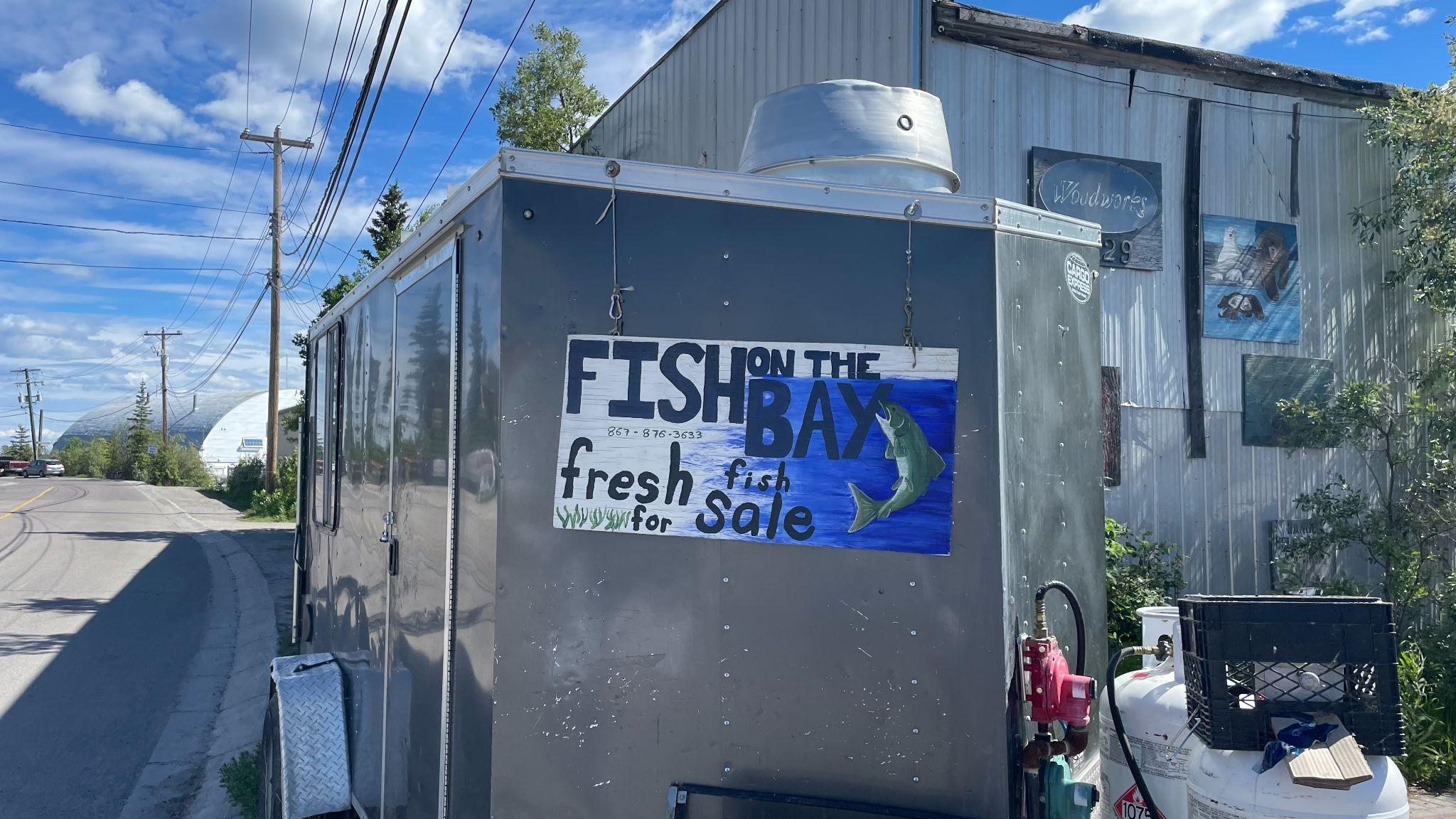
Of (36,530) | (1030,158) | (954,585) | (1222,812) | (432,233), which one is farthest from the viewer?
(36,530)

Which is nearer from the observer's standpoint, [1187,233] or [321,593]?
[321,593]

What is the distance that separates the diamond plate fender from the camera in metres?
3.92

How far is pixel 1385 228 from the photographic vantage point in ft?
30.3

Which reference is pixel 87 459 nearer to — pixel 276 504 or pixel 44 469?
pixel 44 469

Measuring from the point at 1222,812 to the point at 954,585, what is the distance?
91 cm

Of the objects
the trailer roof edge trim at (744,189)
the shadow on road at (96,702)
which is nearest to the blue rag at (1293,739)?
the trailer roof edge trim at (744,189)

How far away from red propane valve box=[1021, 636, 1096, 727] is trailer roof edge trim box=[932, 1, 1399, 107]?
5.95m

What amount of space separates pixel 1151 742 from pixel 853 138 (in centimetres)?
237

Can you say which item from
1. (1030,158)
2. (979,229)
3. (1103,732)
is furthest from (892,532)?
(1030,158)

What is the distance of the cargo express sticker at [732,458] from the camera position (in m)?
2.84

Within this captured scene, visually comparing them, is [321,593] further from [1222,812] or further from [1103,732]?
[1222,812]

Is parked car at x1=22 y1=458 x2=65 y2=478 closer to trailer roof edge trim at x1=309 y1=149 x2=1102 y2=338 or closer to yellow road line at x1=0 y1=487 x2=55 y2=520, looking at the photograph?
yellow road line at x1=0 y1=487 x2=55 y2=520

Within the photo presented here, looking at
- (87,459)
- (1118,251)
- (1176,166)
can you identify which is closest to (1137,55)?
(1176,166)

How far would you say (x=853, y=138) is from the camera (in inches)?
146
